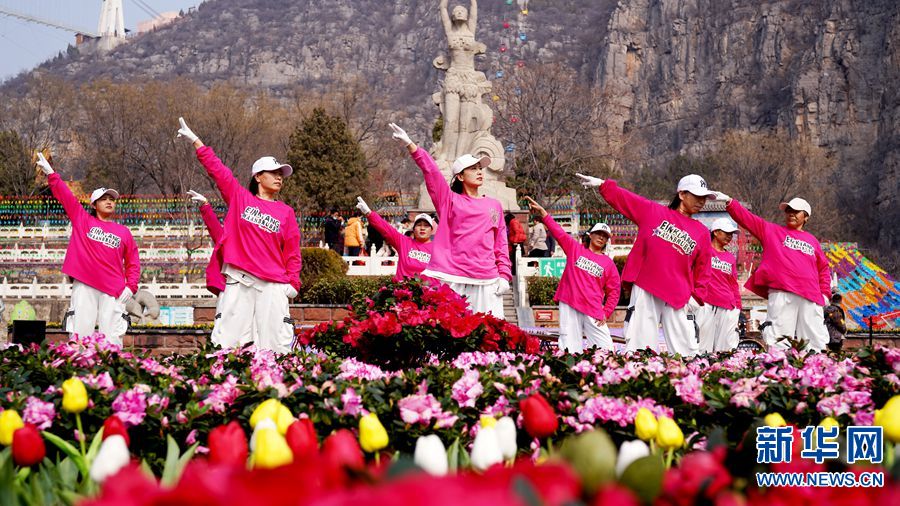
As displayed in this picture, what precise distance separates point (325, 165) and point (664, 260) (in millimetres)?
32628

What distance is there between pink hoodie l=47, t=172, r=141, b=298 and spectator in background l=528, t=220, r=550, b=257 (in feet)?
41.4

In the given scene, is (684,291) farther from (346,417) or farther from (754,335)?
(754,335)

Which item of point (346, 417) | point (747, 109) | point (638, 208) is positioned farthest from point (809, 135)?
point (346, 417)

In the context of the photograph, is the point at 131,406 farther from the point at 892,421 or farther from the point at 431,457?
the point at 892,421

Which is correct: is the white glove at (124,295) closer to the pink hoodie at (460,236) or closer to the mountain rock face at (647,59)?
the pink hoodie at (460,236)

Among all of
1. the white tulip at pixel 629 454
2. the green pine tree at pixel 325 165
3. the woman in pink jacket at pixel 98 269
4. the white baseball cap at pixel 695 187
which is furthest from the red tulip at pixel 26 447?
the green pine tree at pixel 325 165

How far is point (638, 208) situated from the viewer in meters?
8.73

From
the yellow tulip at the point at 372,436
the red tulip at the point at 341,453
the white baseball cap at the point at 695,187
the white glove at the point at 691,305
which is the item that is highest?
the white baseball cap at the point at 695,187

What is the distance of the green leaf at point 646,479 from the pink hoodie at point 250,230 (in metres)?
6.69

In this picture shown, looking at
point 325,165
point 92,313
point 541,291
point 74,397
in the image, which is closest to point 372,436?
point 74,397

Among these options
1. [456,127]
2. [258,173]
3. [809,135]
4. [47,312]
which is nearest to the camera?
[258,173]

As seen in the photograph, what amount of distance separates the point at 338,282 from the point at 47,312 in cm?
767

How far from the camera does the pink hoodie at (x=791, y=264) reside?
10.1 meters

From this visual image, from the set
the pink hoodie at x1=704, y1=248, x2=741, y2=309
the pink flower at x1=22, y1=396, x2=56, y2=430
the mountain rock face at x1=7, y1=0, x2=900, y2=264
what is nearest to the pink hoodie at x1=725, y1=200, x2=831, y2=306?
the pink hoodie at x1=704, y1=248, x2=741, y2=309
